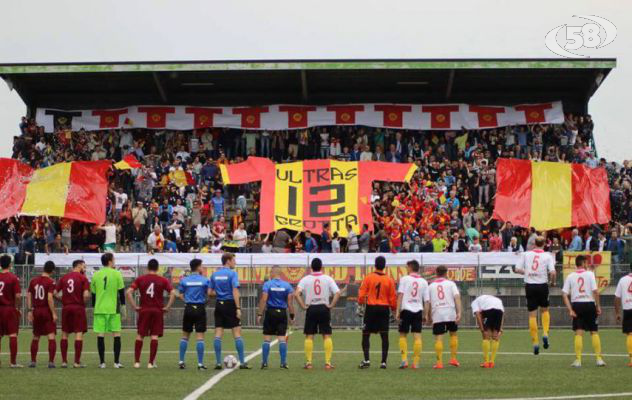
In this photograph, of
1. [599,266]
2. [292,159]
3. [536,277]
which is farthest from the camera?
[292,159]

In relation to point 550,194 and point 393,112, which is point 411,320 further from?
point 393,112

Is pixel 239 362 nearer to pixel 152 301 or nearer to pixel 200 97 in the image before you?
pixel 152 301

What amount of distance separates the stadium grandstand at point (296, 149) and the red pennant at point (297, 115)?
0.34m

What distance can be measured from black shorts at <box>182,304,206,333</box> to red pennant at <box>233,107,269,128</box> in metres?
27.1

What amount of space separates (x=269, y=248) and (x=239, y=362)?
16972 mm

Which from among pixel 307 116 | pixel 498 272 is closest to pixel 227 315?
pixel 498 272

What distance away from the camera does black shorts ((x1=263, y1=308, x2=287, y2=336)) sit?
21656 millimetres

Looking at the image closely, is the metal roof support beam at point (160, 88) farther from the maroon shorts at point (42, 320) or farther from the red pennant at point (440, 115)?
the maroon shorts at point (42, 320)

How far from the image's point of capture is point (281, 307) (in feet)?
71.5

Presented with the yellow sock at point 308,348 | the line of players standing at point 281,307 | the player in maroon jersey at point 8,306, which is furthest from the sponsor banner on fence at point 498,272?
the player in maroon jersey at point 8,306

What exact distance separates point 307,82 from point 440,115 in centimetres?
558

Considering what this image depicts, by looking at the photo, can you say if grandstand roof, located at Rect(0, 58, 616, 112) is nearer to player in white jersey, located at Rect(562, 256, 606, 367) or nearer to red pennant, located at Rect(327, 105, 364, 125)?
red pennant, located at Rect(327, 105, 364, 125)

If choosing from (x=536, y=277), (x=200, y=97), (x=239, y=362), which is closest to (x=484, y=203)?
(x=200, y=97)

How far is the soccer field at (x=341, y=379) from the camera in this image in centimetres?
1648
